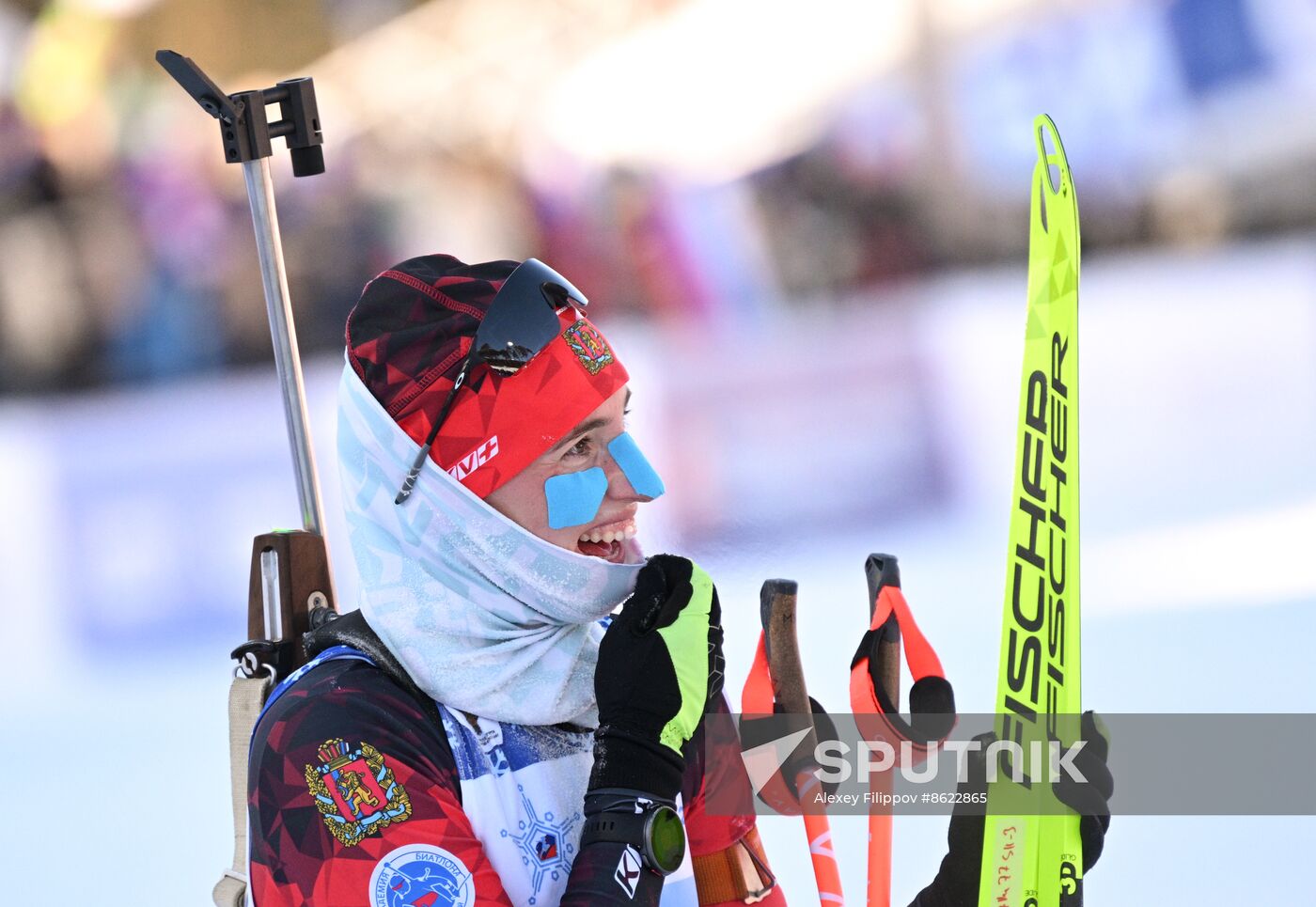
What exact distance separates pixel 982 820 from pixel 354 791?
747mm

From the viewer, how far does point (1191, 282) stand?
856 cm

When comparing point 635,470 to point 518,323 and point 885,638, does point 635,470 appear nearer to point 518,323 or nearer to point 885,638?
point 518,323

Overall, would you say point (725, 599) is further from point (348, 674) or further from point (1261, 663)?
point (348, 674)

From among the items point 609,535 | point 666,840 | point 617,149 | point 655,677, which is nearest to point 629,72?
point 617,149

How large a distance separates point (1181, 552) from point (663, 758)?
3.31 meters

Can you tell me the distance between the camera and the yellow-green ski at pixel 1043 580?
5.18ft

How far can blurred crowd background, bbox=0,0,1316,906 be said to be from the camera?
373 centimetres

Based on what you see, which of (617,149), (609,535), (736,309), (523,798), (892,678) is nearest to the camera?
(523,798)

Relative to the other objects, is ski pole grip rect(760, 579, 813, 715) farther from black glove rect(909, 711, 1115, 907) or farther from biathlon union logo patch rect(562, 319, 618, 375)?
biathlon union logo patch rect(562, 319, 618, 375)

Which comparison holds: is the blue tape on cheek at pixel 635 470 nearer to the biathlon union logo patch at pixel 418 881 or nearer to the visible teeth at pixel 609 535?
the visible teeth at pixel 609 535

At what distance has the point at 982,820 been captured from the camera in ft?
5.47

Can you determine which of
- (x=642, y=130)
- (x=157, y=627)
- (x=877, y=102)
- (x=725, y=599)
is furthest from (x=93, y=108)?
(x=725, y=599)

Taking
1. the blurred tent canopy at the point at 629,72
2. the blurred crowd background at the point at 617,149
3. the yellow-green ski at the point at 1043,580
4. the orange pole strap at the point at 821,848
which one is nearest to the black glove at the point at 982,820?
the yellow-green ski at the point at 1043,580

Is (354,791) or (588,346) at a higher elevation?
(588,346)
